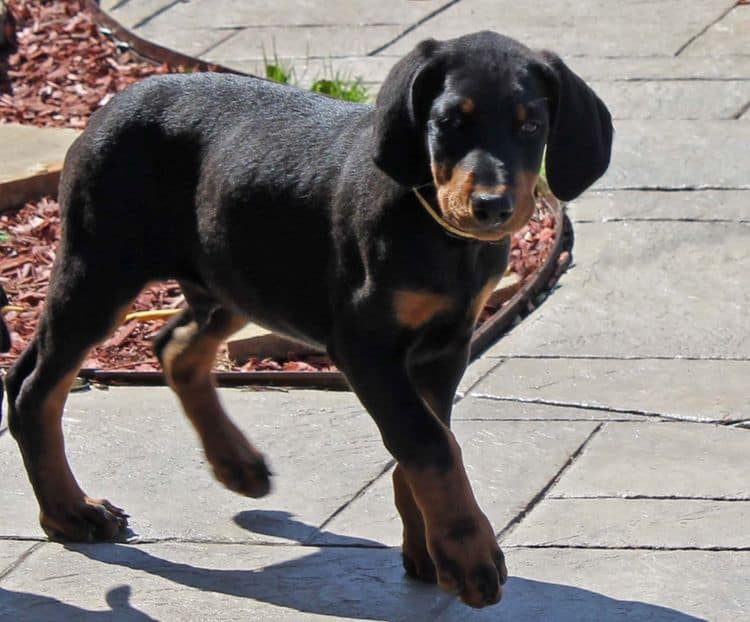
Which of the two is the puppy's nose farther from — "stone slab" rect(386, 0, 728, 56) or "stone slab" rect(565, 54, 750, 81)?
"stone slab" rect(386, 0, 728, 56)

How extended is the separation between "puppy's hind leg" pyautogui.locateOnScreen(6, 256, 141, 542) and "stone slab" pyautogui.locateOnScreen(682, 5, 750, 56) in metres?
5.17

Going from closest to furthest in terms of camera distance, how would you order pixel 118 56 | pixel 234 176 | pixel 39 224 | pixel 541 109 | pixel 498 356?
pixel 541 109 → pixel 234 176 → pixel 498 356 → pixel 39 224 → pixel 118 56

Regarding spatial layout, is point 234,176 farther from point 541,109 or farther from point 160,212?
point 541,109

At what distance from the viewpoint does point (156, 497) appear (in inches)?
195

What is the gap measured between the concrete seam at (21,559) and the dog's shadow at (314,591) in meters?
0.10

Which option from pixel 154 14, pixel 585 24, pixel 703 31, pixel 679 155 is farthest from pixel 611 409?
pixel 154 14

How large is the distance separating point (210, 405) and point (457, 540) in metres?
1.31

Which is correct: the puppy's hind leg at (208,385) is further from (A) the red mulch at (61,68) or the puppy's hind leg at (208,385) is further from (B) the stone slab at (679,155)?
(A) the red mulch at (61,68)

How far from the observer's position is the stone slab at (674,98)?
814 centimetres

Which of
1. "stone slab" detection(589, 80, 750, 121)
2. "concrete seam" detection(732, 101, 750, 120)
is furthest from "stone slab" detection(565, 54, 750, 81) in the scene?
"concrete seam" detection(732, 101, 750, 120)

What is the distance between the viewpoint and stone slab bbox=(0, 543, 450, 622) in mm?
4203

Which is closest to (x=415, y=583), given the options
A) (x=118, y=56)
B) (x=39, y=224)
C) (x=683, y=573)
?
(x=683, y=573)

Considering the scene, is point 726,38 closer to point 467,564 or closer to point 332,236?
point 332,236

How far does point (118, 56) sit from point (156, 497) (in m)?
5.10
